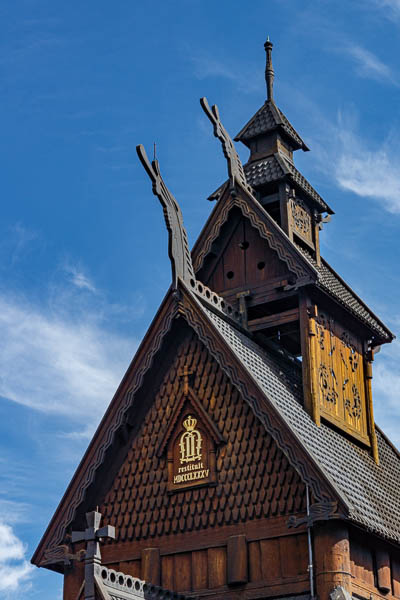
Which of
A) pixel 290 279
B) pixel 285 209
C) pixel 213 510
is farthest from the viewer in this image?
pixel 285 209

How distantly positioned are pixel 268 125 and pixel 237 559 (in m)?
12.2

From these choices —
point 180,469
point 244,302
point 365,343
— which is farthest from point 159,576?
point 365,343

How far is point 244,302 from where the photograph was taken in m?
26.9

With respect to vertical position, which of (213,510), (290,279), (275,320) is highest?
(290,279)

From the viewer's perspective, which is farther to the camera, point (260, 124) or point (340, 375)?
point (260, 124)

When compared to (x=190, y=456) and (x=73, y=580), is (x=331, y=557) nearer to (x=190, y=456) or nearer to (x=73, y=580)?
(x=190, y=456)

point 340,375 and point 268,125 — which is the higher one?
point 268,125

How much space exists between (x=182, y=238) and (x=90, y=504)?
6065 millimetres

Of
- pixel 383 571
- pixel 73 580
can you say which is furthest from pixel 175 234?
pixel 383 571

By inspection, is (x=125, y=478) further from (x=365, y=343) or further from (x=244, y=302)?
(x=365, y=343)

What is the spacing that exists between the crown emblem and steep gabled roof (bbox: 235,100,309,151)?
29.2 ft

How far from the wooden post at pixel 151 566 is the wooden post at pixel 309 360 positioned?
4519 millimetres

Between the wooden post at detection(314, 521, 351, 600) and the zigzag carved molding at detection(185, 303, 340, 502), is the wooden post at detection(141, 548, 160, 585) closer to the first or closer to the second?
the zigzag carved molding at detection(185, 303, 340, 502)

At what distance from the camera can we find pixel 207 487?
23.4 metres
